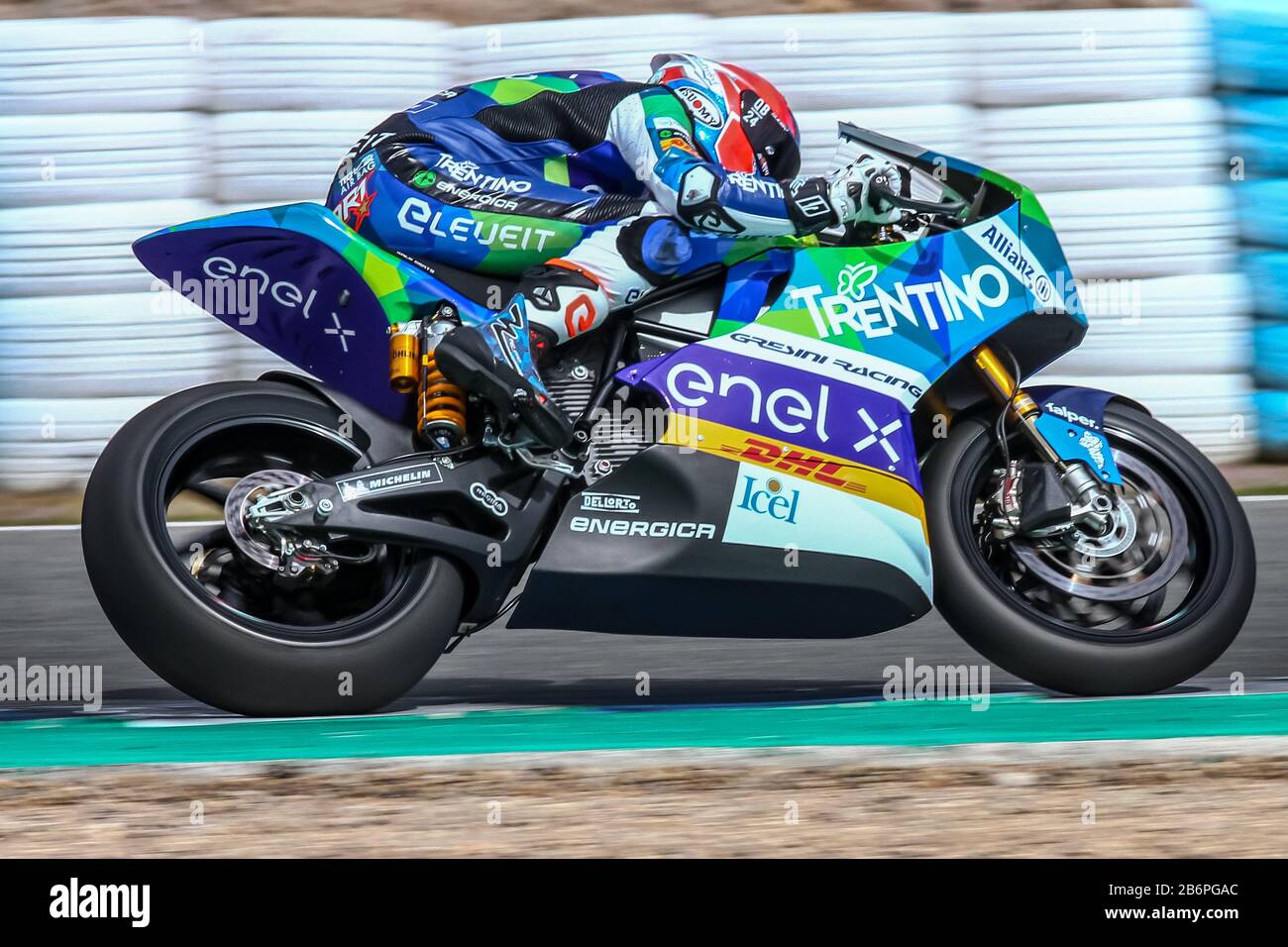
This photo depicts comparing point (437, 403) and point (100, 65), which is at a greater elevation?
point (100, 65)

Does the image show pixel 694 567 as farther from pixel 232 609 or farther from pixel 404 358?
pixel 232 609

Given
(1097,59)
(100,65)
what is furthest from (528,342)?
(1097,59)

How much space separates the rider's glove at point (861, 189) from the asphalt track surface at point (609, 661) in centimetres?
128

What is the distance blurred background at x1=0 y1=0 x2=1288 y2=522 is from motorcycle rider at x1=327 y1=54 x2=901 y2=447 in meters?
3.09

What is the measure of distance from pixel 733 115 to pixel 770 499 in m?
1.01

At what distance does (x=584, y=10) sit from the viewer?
27.1ft

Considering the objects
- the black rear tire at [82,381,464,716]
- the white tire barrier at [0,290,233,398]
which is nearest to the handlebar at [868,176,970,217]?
the black rear tire at [82,381,464,716]

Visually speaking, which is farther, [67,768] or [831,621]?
[831,621]

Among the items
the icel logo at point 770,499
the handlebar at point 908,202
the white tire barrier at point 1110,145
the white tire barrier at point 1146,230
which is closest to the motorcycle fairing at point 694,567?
A: the icel logo at point 770,499

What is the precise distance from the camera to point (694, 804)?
3127mm

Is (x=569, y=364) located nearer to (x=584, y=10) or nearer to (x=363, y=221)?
(x=363, y=221)
